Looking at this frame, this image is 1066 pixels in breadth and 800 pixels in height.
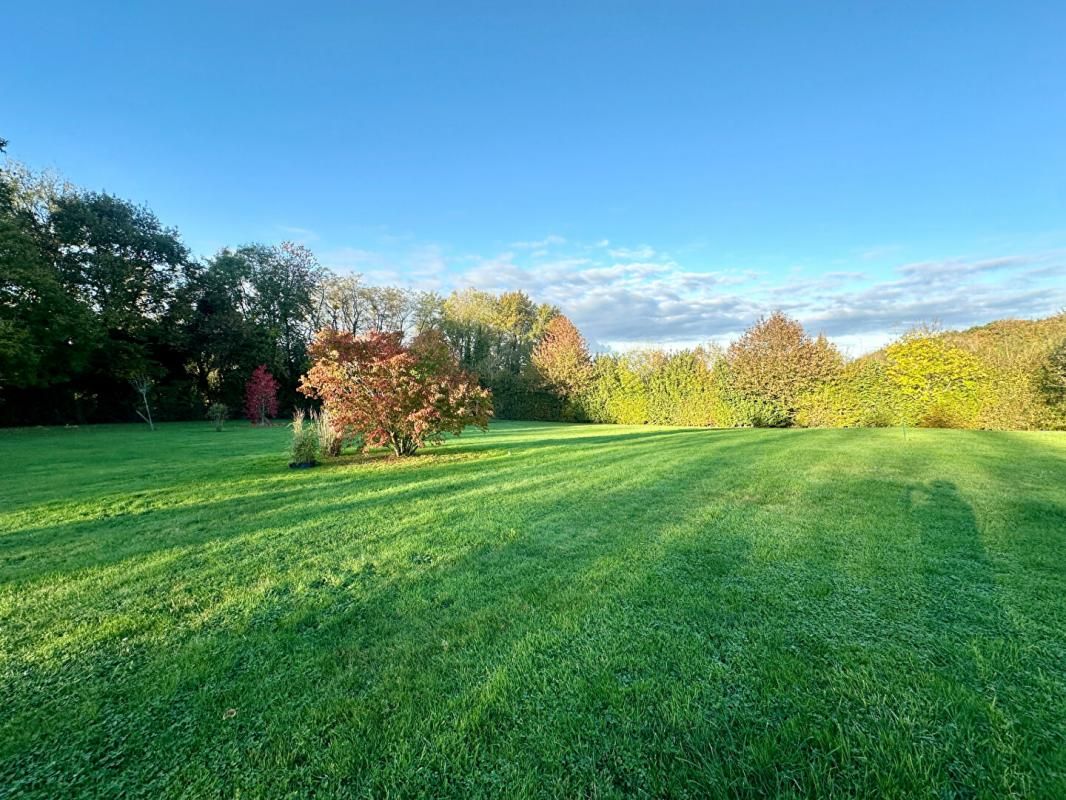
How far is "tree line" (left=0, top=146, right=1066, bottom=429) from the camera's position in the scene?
531 inches

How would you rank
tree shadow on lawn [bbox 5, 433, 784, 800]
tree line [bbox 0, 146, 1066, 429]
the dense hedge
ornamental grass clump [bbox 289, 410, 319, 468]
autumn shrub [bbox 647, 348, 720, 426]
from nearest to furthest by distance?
tree shadow on lawn [bbox 5, 433, 784, 800]
ornamental grass clump [bbox 289, 410, 319, 468]
the dense hedge
tree line [bbox 0, 146, 1066, 429]
autumn shrub [bbox 647, 348, 720, 426]

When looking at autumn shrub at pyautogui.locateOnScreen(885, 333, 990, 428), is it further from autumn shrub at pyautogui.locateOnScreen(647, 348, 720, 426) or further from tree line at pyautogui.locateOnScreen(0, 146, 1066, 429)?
autumn shrub at pyautogui.locateOnScreen(647, 348, 720, 426)

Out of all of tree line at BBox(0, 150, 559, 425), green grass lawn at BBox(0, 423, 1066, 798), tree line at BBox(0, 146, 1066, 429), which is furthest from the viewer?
tree line at BBox(0, 150, 559, 425)

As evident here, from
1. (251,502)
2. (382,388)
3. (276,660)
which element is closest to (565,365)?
(382,388)

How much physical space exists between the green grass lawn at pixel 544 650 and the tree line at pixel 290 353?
18.6 feet

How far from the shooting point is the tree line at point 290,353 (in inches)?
531

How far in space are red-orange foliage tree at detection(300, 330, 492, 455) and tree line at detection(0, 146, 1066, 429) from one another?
278 mm

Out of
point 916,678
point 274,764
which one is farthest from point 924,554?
point 274,764

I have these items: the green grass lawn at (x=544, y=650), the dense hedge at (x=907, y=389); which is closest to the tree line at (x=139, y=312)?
the dense hedge at (x=907, y=389)

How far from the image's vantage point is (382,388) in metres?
7.92

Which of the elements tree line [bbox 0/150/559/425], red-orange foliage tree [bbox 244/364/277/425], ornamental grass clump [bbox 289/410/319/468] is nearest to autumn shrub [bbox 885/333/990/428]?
tree line [bbox 0/150/559/425]

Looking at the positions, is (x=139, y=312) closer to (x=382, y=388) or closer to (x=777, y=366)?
(x=382, y=388)

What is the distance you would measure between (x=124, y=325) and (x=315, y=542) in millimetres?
27029

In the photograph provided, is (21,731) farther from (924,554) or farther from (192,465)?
(192,465)
